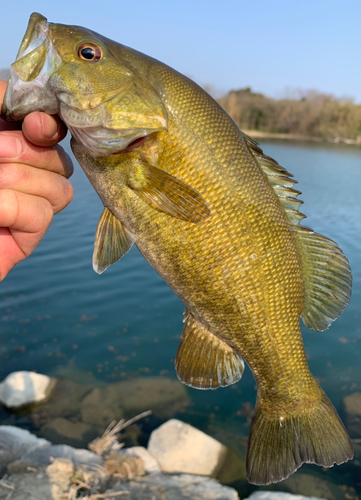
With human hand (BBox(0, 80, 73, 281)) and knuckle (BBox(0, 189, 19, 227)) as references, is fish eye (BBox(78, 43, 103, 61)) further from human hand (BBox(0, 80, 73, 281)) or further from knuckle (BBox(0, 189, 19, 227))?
knuckle (BBox(0, 189, 19, 227))

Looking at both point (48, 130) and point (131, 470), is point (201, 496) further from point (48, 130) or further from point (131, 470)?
point (48, 130)

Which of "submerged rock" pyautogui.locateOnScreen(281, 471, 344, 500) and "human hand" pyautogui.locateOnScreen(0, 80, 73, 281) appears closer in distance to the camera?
"human hand" pyautogui.locateOnScreen(0, 80, 73, 281)

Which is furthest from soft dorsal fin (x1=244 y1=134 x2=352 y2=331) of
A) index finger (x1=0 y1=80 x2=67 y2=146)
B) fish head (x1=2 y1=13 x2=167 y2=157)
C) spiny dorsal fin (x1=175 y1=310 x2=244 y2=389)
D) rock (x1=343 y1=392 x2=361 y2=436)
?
rock (x1=343 y1=392 x2=361 y2=436)

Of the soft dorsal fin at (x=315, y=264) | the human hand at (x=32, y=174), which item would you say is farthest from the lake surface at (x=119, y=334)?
the human hand at (x=32, y=174)

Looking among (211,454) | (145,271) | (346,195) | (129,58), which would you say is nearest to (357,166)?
(346,195)

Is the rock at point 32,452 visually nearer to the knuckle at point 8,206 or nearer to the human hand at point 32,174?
the human hand at point 32,174

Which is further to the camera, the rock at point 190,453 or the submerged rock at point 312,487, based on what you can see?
A: the submerged rock at point 312,487
